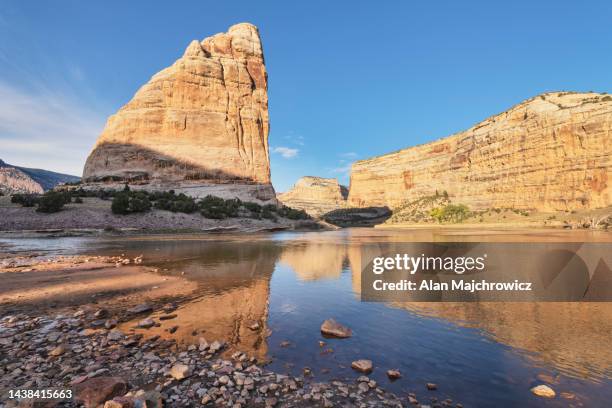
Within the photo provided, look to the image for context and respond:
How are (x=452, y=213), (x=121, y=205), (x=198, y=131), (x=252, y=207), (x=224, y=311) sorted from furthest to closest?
(x=452, y=213) < (x=198, y=131) < (x=252, y=207) < (x=121, y=205) < (x=224, y=311)

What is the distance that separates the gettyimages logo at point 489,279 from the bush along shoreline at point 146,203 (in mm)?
40023

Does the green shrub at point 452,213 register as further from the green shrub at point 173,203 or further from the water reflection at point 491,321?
the water reflection at point 491,321

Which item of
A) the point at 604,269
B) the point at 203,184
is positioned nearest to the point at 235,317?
the point at 604,269

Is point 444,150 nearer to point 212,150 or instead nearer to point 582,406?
point 212,150

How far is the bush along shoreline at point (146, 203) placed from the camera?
1588 inches

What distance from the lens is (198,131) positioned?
8106 cm

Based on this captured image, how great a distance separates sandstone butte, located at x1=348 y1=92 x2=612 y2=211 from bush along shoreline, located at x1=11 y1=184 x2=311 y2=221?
63674 millimetres

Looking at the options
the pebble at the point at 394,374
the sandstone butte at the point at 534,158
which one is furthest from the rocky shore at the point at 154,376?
the sandstone butte at the point at 534,158

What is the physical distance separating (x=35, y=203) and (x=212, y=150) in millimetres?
43265

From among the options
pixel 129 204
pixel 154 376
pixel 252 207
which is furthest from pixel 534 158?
pixel 154 376

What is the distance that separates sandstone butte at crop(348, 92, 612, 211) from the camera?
66500 mm

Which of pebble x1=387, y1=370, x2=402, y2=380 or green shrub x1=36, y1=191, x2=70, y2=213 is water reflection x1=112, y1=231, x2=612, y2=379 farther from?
green shrub x1=36, y1=191, x2=70, y2=213

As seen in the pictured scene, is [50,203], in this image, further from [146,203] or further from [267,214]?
[267,214]

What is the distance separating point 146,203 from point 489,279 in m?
47.8
